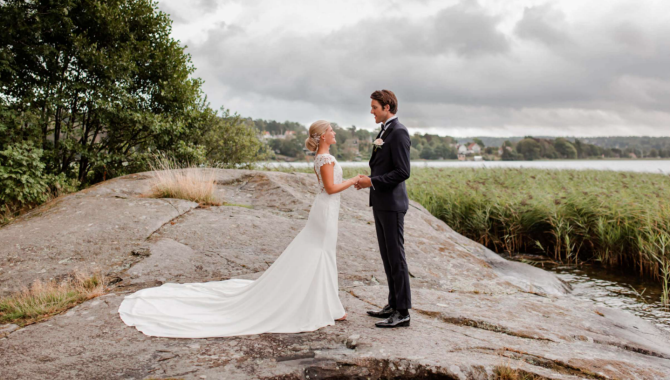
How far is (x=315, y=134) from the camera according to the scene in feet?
16.6

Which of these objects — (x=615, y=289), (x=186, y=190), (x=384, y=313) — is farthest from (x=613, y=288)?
(x=186, y=190)

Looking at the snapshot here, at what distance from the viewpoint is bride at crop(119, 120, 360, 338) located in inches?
186

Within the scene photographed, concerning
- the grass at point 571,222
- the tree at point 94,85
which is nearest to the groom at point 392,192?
the grass at point 571,222

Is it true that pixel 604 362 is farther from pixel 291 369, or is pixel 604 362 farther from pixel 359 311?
pixel 291 369

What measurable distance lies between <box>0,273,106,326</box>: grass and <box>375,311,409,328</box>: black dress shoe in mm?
3696

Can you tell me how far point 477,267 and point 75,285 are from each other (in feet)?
21.2

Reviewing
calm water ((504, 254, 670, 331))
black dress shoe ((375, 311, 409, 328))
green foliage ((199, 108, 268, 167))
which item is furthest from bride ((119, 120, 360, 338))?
green foliage ((199, 108, 268, 167))

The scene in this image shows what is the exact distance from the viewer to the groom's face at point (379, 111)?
4707 mm

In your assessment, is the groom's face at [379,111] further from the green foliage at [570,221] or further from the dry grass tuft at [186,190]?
the green foliage at [570,221]

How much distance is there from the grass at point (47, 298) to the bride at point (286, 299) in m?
0.69

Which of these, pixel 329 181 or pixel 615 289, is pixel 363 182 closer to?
pixel 329 181

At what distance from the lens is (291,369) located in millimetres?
3598

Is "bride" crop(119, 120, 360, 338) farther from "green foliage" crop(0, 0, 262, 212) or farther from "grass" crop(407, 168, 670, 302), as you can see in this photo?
"grass" crop(407, 168, 670, 302)

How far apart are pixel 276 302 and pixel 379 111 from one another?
8.08 ft
